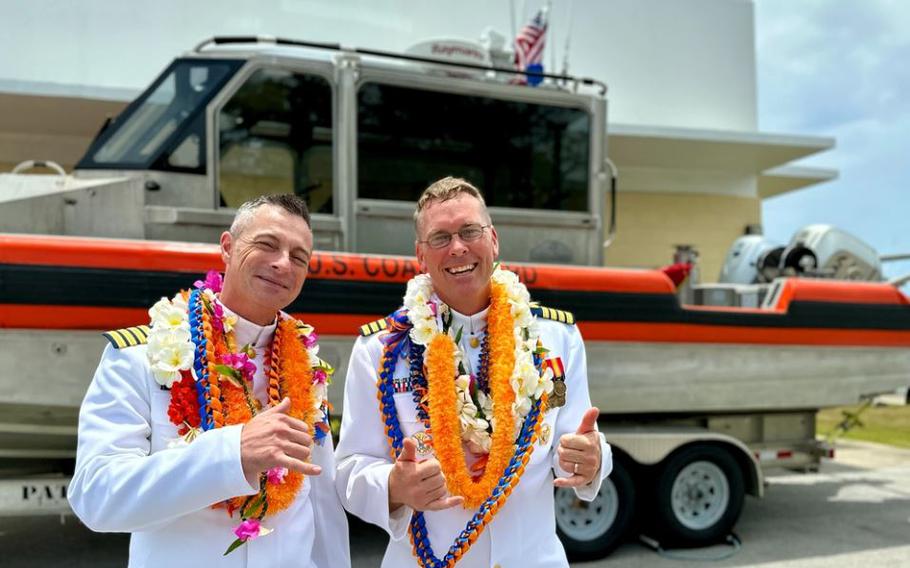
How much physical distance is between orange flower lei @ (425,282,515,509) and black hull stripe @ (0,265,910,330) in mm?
1855

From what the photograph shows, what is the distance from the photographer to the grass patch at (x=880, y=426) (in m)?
9.45

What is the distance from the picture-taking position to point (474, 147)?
4684 mm

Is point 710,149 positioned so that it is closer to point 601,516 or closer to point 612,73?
point 612,73

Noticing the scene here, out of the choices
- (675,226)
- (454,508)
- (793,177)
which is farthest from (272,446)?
(793,177)

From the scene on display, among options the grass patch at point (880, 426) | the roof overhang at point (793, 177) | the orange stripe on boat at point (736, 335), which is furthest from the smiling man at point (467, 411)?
the roof overhang at point (793, 177)

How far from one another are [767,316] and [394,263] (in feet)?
8.57

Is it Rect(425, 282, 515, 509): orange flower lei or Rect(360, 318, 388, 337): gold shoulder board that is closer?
Rect(425, 282, 515, 509): orange flower lei

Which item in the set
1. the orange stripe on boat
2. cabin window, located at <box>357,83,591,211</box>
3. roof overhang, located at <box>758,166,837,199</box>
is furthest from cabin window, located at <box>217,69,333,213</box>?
roof overhang, located at <box>758,166,837,199</box>

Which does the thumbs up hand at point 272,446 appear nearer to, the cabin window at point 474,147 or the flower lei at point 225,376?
the flower lei at point 225,376

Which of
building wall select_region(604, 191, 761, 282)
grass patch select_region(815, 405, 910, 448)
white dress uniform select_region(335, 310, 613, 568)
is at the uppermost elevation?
building wall select_region(604, 191, 761, 282)

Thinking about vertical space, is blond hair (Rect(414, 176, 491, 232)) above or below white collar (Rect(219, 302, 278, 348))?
above

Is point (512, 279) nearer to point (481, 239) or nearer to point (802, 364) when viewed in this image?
point (481, 239)

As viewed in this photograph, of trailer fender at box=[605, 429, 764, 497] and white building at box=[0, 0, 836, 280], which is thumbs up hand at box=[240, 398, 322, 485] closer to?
trailer fender at box=[605, 429, 764, 497]

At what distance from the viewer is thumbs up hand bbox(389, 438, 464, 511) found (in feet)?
5.55
